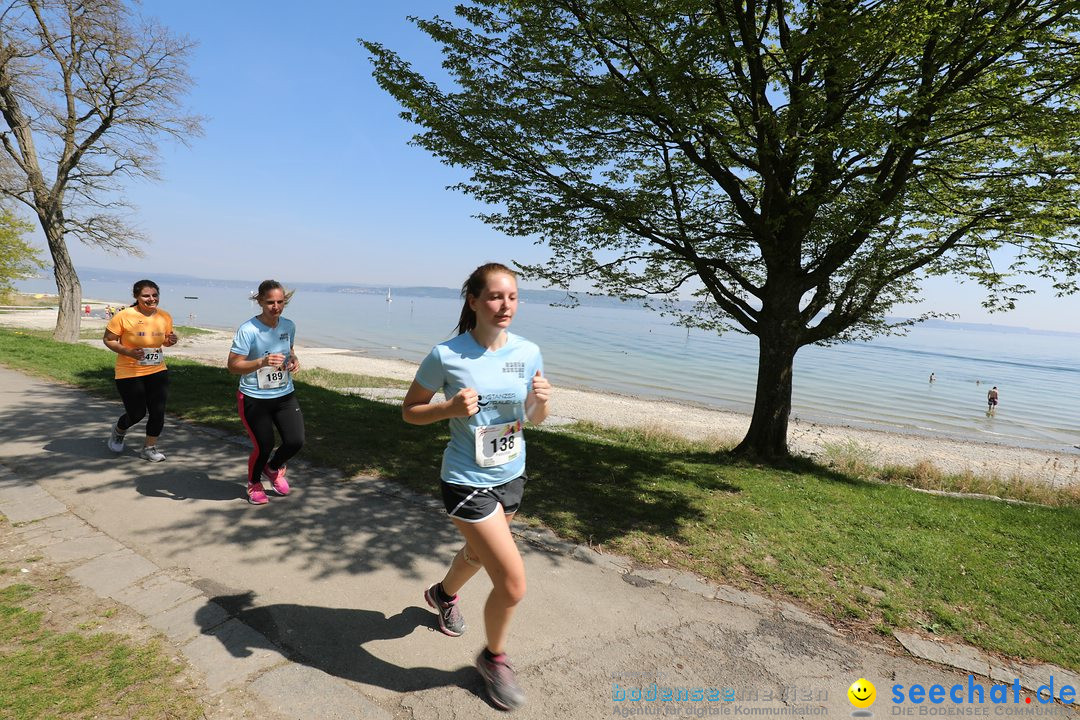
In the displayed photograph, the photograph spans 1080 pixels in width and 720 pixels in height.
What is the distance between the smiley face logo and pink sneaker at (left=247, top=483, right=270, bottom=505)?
4744mm

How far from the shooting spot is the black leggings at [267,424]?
485 centimetres

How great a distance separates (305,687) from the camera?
2.69 metres

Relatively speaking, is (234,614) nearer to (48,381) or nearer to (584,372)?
(48,381)

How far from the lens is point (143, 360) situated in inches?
226

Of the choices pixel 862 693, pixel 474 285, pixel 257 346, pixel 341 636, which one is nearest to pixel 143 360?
pixel 257 346

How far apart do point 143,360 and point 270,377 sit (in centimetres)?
205

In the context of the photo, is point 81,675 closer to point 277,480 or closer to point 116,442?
point 277,480

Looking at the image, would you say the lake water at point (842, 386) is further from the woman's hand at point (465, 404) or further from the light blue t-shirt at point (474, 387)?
the woman's hand at point (465, 404)

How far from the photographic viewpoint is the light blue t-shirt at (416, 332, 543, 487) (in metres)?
2.60

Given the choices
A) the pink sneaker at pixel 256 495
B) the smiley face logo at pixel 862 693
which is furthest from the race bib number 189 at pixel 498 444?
the pink sneaker at pixel 256 495

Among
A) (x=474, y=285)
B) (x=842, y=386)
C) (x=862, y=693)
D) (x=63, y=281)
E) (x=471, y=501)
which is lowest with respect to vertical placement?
(x=842, y=386)

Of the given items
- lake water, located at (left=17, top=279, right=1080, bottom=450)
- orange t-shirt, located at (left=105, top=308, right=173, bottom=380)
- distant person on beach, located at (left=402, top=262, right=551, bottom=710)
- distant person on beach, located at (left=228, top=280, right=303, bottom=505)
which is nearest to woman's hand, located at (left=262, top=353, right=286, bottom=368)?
distant person on beach, located at (left=228, top=280, right=303, bottom=505)

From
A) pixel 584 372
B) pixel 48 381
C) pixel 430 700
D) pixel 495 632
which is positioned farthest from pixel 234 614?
pixel 584 372

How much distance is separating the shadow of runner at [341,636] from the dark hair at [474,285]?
1.86 meters
